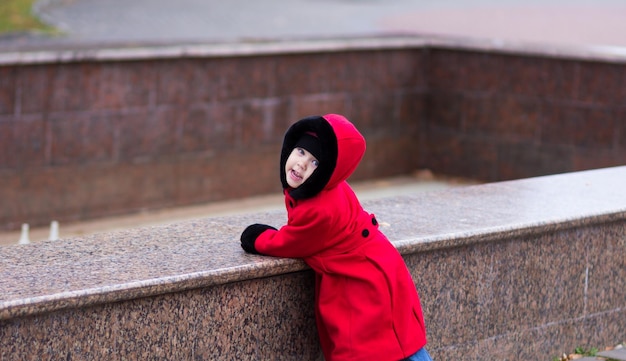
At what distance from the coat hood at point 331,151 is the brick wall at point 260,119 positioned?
5298 millimetres

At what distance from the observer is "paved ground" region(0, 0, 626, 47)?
59.8 feet

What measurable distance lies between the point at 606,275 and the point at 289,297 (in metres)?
1.65

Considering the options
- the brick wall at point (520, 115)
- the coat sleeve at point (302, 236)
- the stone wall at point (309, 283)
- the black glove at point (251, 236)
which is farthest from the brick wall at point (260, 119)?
the coat sleeve at point (302, 236)

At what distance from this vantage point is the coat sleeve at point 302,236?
11.7 ft

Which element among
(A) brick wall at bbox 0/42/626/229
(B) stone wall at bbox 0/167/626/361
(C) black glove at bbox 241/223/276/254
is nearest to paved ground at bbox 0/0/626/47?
(A) brick wall at bbox 0/42/626/229

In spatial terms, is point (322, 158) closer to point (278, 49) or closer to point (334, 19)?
point (278, 49)

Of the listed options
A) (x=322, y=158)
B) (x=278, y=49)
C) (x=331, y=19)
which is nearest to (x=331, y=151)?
(x=322, y=158)

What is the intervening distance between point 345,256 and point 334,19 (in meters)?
18.7

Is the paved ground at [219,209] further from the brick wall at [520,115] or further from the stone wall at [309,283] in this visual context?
the stone wall at [309,283]

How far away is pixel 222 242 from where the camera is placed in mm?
3953

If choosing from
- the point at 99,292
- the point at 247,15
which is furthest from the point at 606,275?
the point at 247,15

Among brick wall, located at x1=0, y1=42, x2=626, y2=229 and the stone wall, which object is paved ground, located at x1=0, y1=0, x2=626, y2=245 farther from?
the stone wall

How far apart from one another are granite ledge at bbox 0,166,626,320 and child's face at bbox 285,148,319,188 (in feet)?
0.95

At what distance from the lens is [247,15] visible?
22.1m
